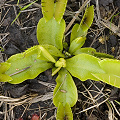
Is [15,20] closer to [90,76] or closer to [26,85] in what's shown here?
[26,85]

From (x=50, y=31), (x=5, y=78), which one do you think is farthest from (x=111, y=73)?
(x=5, y=78)

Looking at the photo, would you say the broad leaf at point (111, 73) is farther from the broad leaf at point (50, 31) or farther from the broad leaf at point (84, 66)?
the broad leaf at point (50, 31)

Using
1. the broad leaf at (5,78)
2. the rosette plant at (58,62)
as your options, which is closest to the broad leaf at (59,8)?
the rosette plant at (58,62)

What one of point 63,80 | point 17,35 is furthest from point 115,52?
point 17,35

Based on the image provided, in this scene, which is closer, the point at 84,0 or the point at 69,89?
the point at 69,89

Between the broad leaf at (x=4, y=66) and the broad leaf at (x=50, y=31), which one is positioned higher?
the broad leaf at (x=50, y=31)

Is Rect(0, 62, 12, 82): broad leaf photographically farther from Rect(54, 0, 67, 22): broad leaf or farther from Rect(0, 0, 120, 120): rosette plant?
Rect(54, 0, 67, 22): broad leaf
